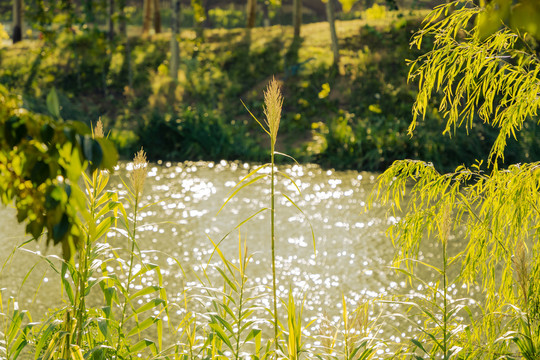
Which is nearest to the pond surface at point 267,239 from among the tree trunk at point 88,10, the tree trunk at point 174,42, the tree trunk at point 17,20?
the tree trunk at point 174,42

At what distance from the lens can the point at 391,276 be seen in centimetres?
725

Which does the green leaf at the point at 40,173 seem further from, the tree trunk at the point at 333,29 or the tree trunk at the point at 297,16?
the tree trunk at the point at 297,16

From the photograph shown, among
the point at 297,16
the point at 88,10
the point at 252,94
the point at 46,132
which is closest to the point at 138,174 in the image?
the point at 46,132

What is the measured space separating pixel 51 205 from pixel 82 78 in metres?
18.7

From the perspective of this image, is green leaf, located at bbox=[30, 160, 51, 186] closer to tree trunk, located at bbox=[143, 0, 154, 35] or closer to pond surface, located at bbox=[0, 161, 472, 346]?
pond surface, located at bbox=[0, 161, 472, 346]

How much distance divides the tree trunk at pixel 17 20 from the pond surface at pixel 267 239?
12805mm

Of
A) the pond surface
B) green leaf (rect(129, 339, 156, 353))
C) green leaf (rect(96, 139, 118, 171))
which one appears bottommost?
green leaf (rect(129, 339, 156, 353))

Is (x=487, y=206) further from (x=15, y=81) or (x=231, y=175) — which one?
(x=15, y=81)

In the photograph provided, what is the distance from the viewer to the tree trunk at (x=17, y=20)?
2306 cm

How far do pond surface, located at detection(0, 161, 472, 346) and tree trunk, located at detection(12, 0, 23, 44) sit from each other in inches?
504

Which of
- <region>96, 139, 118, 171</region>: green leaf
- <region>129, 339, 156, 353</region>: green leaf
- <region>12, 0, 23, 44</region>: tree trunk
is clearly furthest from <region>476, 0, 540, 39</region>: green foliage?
<region>12, 0, 23, 44</region>: tree trunk

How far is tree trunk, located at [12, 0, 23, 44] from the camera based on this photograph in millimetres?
23062

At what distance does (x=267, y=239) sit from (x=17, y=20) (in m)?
17.9

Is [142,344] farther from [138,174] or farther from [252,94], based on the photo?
[252,94]
